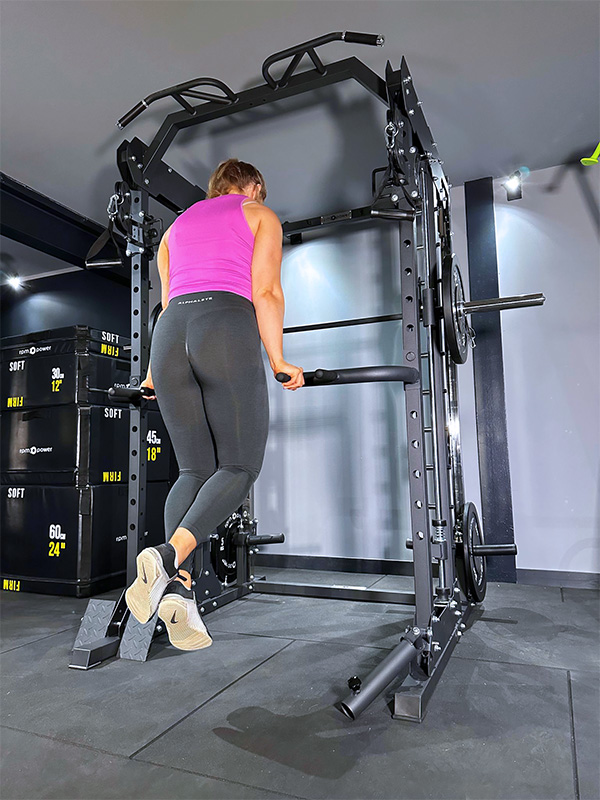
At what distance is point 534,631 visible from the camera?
8.55 feet

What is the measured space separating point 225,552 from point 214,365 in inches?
80.4

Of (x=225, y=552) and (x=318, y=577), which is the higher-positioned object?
(x=225, y=552)

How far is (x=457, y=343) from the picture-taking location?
2492 millimetres

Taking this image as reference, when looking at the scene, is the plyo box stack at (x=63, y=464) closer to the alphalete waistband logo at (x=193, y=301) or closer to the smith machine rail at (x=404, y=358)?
the smith machine rail at (x=404, y=358)

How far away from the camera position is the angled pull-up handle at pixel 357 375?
172cm

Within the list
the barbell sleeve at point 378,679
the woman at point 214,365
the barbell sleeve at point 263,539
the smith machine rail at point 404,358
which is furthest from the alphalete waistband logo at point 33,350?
the barbell sleeve at point 378,679

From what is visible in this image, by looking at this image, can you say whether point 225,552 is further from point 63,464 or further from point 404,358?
point 404,358

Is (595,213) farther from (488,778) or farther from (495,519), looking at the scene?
(488,778)

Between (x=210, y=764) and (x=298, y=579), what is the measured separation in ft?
8.38

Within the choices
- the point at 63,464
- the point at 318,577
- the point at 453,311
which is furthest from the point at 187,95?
the point at 318,577

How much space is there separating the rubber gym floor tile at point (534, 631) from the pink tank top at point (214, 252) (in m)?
1.74

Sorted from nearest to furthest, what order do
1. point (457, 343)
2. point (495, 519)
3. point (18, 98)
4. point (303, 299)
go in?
1. point (457, 343)
2. point (18, 98)
3. point (495, 519)
4. point (303, 299)

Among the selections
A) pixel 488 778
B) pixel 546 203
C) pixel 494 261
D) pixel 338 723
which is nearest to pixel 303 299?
pixel 494 261

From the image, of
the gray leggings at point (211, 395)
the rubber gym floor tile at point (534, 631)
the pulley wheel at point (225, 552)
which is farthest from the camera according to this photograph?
the pulley wheel at point (225, 552)
